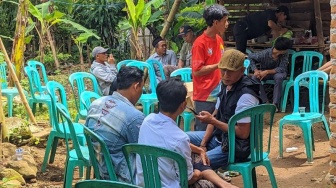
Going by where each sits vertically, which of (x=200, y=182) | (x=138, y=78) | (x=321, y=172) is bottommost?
(x=321, y=172)

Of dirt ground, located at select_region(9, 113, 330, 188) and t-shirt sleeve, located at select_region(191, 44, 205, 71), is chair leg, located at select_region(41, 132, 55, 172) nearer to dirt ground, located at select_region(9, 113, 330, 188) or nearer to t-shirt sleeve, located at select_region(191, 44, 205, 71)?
dirt ground, located at select_region(9, 113, 330, 188)

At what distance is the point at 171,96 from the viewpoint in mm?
3268

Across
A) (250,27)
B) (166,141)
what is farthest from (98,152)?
(250,27)

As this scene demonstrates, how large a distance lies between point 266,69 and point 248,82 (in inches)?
175

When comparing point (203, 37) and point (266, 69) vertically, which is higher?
point (203, 37)

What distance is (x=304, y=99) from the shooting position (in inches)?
340

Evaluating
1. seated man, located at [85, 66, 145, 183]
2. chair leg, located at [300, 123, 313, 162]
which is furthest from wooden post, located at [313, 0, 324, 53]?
seated man, located at [85, 66, 145, 183]

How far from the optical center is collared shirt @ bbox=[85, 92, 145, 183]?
349 cm

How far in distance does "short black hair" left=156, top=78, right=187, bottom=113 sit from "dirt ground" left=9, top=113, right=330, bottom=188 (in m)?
2.12

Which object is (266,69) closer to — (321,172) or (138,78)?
(321,172)

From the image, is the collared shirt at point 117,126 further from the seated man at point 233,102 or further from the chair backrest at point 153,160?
the seated man at point 233,102

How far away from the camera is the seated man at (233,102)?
153 inches

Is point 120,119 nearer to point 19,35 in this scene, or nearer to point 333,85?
point 333,85

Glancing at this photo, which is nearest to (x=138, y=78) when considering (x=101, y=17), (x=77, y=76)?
(x=77, y=76)
